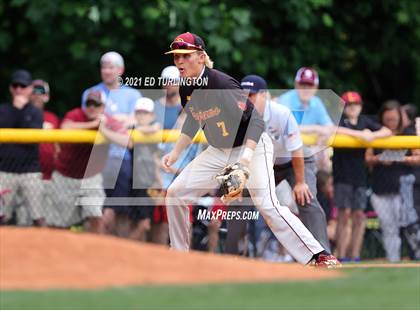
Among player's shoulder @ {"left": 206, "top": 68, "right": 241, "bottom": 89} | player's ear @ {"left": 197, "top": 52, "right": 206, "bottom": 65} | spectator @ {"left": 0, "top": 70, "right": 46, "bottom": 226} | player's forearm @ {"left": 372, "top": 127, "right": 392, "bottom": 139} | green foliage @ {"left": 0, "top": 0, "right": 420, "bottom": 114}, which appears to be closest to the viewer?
player's shoulder @ {"left": 206, "top": 68, "right": 241, "bottom": 89}

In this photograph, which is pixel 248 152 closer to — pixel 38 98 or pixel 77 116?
pixel 77 116

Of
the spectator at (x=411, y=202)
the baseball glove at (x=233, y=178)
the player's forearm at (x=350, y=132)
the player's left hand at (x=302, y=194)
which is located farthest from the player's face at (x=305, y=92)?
the baseball glove at (x=233, y=178)

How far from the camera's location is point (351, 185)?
12719 mm

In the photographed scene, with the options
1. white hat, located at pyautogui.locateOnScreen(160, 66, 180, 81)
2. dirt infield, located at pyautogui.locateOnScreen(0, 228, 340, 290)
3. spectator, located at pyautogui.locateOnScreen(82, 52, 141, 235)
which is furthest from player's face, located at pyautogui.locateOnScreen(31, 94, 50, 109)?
dirt infield, located at pyautogui.locateOnScreen(0, 228, 340, 290)

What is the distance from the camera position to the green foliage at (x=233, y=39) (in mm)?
15125

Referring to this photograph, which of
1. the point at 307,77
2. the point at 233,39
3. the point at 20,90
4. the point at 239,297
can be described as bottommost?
the point at 239,297

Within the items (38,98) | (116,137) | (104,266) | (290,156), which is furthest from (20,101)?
(104,266)

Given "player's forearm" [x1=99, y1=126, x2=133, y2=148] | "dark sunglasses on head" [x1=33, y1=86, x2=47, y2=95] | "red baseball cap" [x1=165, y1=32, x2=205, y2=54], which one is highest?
"red baseball cap" [x1=165, y1=32, x2=205, y2=54]

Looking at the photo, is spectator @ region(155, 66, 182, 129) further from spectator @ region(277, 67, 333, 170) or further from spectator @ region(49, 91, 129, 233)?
spectator @ region(277, 67, 333, 170)

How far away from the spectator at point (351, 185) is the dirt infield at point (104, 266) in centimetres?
515

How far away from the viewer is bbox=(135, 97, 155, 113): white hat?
40.3ft

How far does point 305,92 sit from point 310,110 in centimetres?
23

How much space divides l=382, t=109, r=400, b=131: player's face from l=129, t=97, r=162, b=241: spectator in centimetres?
266

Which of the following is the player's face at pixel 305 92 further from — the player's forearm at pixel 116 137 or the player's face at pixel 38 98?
the player's face at pixel 38 98
